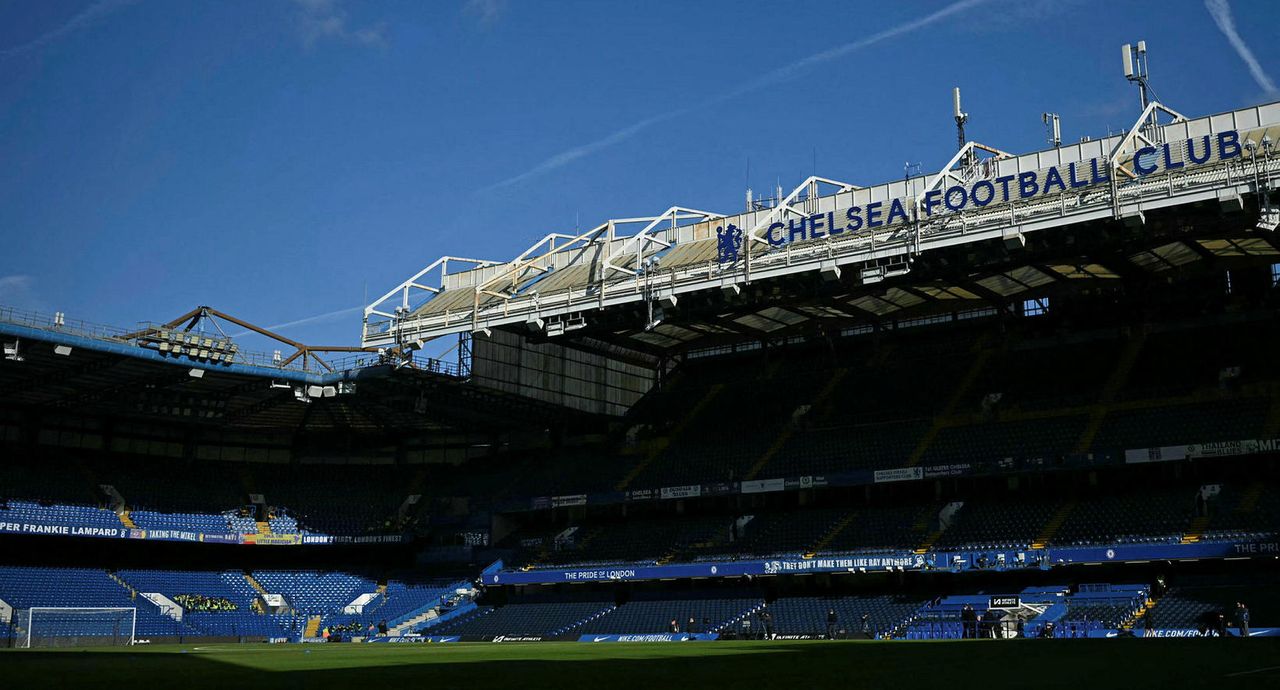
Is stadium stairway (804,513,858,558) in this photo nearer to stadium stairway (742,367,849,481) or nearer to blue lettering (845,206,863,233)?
stadium stairway (742,367,849,481)

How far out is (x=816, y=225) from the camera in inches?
2069

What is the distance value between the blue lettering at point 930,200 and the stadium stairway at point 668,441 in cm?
2716

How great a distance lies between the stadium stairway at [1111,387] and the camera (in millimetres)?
55094

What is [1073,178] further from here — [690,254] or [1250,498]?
[690,254]

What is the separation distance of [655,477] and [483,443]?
17.1m

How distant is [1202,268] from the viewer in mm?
55656

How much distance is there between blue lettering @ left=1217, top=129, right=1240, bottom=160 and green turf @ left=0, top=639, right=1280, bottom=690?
63.0 feet

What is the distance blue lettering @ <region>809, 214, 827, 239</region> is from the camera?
52.3 m

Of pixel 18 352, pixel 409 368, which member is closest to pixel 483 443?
pixel 409 368

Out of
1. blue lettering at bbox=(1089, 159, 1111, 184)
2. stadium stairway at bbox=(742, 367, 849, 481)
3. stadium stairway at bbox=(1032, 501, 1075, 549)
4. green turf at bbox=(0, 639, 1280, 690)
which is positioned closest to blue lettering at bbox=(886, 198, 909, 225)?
blue lettering at bbox=(1089, 159, 1111, 184)

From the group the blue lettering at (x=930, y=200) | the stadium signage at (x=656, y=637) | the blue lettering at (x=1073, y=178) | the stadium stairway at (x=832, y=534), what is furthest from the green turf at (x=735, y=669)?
the stadium stairway at (x=832, y=534)

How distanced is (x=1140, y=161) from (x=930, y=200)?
27.8ft

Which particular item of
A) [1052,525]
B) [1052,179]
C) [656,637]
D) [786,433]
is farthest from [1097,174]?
[656,637]

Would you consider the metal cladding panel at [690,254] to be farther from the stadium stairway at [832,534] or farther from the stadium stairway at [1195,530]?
the stadium stairway at [1195,530]
